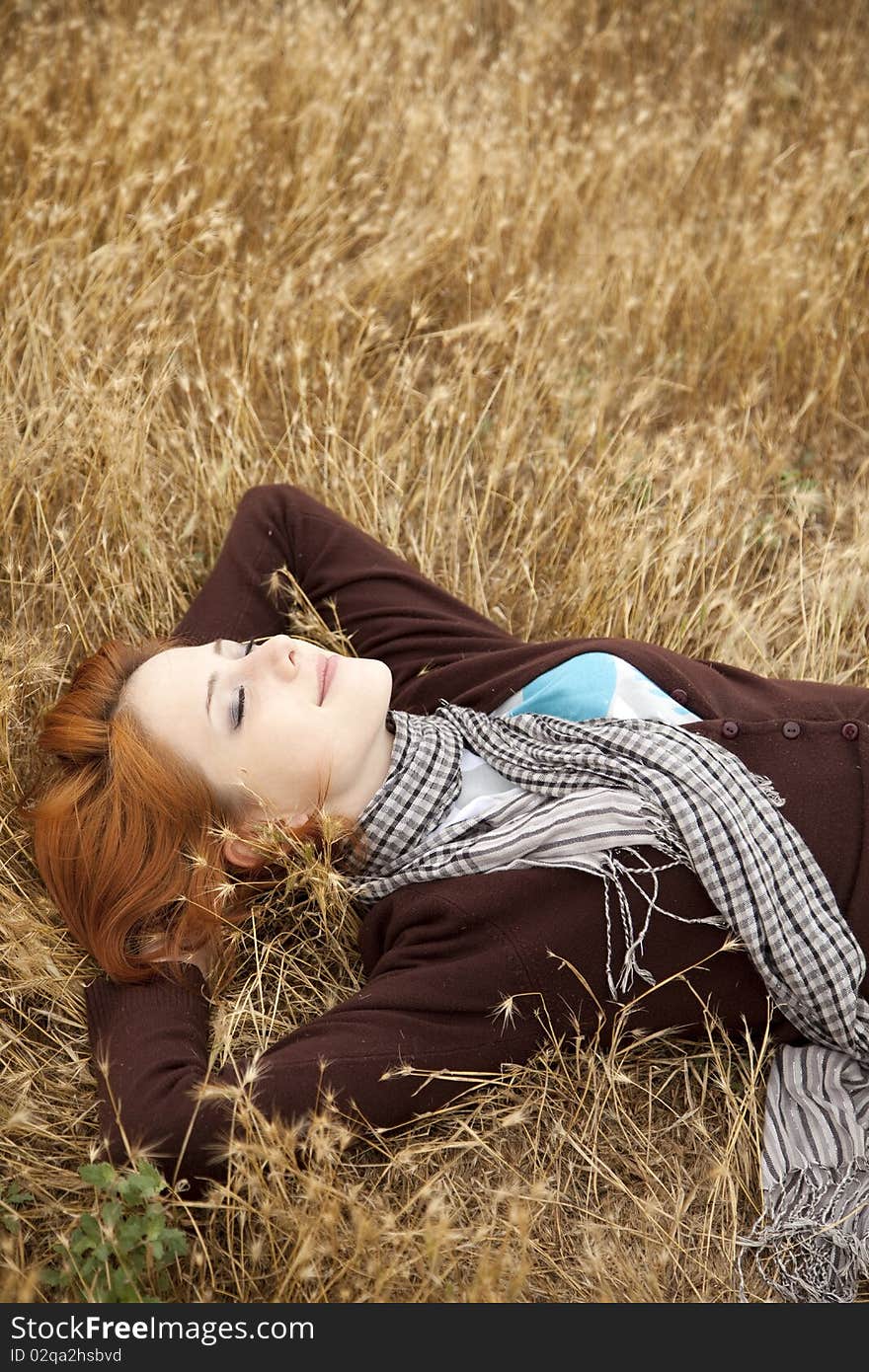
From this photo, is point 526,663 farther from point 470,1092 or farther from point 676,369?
point 676,369

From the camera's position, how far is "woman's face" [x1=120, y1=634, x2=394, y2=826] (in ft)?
8.12

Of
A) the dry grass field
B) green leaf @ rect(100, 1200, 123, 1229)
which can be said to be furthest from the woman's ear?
green leaf @ rect(100, 1200, 123, 1229)

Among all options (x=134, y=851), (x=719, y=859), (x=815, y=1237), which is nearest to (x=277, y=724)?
(x=134, y=851)

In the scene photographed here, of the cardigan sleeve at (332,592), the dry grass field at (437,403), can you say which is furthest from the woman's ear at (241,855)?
the cardigan sleeve at (332,592)

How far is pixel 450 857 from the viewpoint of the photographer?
8.20 feet

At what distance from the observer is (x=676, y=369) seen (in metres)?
4.11

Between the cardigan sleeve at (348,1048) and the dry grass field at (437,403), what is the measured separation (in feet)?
0.28

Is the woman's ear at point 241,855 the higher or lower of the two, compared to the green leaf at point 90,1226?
higher

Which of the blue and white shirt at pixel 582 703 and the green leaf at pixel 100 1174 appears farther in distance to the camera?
the blue and white shirt at pixel 582 703

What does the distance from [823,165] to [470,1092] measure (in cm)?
380

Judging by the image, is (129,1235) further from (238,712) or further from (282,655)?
(282,655)

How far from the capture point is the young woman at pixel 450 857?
234 cm

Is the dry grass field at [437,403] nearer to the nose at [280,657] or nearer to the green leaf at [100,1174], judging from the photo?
the green leaf at [100,1174]
